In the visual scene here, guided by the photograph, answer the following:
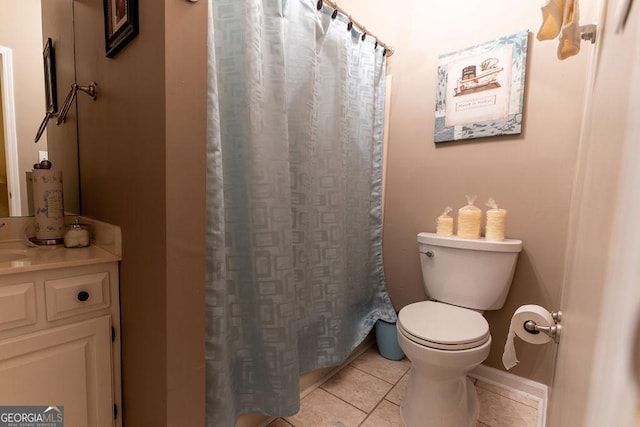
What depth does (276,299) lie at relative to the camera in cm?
101

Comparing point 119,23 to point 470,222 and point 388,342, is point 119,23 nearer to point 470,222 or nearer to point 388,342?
point 470,222

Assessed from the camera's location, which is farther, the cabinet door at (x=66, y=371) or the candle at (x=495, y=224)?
the candle at (x=495, y=224)

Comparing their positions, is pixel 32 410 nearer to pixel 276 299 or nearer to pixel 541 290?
pixel 276 299

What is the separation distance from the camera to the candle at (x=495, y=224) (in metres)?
1.33

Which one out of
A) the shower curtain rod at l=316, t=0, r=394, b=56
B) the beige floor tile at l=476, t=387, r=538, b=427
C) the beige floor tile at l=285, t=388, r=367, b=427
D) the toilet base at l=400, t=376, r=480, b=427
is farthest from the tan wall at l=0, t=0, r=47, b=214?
the beige floor tile at l=476, t=387, r=538, b=427

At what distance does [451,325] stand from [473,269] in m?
0.33

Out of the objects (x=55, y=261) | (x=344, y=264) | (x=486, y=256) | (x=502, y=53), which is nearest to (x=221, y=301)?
(x=55, y=261)

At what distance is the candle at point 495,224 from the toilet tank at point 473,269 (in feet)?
0.13

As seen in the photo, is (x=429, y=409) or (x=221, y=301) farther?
(x=429, y=409)

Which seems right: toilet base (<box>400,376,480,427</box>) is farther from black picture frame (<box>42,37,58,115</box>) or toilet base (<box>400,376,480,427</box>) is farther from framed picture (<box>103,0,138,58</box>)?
black picture frame (<box>42,37,58,115</box>)

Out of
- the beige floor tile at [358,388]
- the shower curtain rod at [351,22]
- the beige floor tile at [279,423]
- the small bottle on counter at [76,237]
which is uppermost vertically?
the shower curtain rod at [351,22]

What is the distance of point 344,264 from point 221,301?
2.37 feet

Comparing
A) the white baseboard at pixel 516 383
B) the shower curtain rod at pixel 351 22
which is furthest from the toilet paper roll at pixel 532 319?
the shower curtain rod at pixel 351 22

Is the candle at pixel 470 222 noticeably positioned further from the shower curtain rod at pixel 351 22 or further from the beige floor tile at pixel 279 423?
the beige floor tile at pixel 279 423
